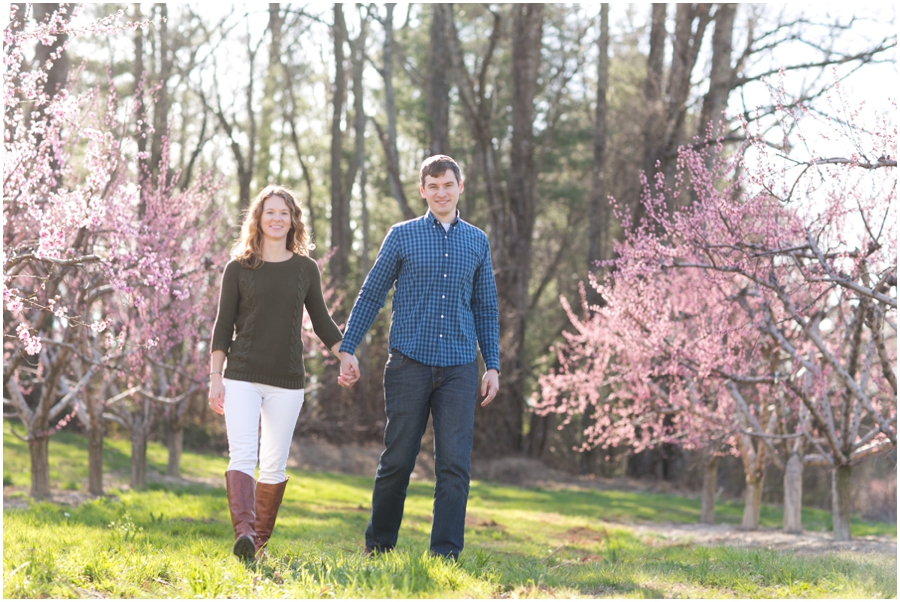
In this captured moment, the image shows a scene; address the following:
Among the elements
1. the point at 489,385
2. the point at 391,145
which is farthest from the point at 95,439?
the point at 391,145

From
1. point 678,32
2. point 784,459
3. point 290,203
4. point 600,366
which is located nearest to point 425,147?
point 678,32

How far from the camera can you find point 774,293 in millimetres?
6586

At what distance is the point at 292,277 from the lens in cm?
430

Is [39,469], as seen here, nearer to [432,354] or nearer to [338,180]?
[432,354]

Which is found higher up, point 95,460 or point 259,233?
point 259,233

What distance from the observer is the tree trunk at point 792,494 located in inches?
356

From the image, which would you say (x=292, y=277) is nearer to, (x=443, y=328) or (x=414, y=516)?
(x=443, y=328)

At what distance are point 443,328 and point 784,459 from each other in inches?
238

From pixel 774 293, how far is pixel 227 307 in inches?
167

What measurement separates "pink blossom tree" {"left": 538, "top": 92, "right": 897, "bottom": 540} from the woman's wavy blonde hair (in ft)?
7.52

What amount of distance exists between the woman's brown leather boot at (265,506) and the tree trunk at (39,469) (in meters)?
4.44

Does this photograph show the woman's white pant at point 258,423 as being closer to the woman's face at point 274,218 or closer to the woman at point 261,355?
the woman at point 261,355

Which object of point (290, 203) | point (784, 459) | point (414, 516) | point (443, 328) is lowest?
point (414, 516)

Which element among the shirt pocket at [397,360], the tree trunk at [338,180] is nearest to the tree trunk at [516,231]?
the tree trunk at [338,180]
